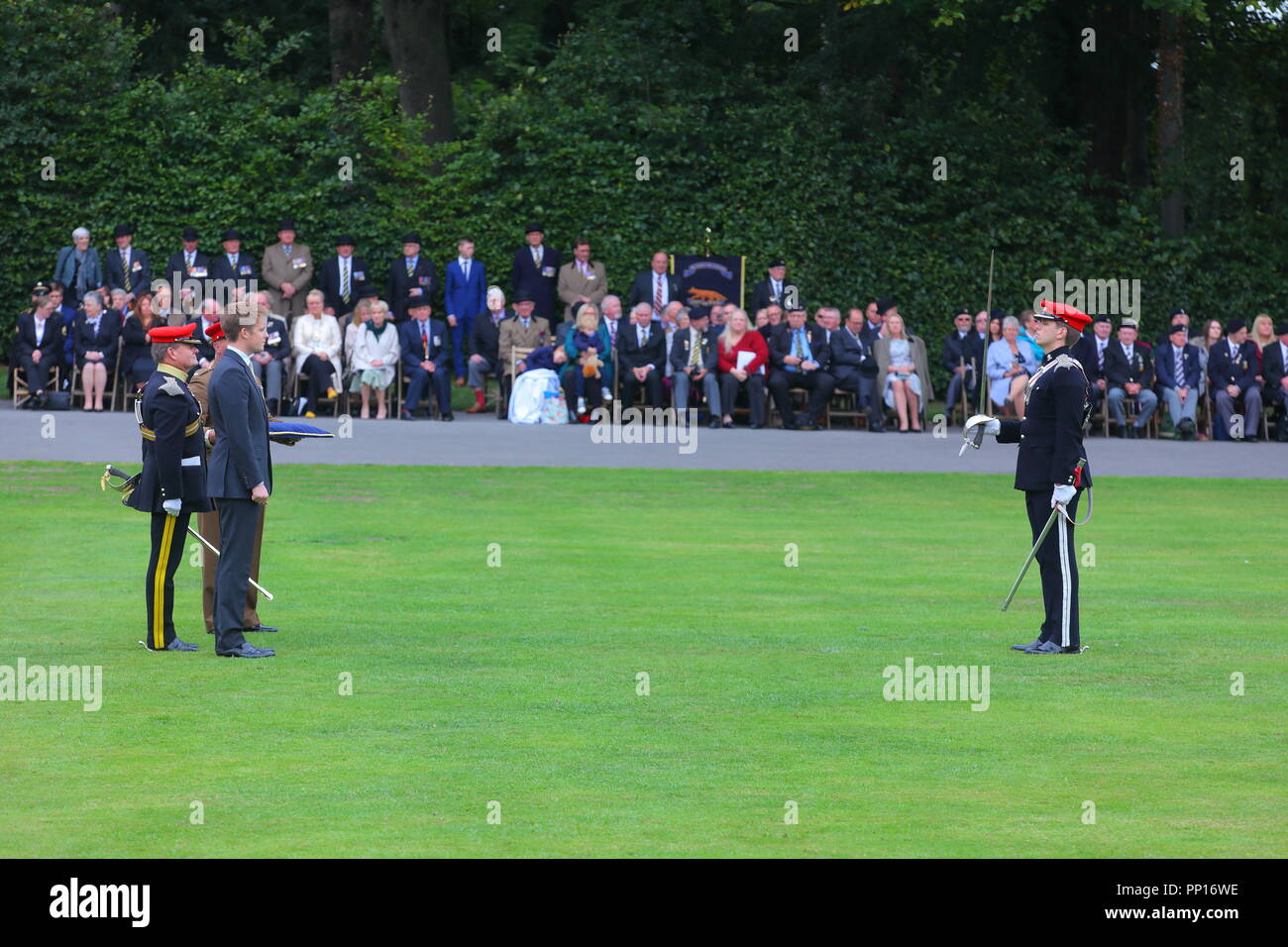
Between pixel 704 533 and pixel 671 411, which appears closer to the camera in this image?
pixel 704 533

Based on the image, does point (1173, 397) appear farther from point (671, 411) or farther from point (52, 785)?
point (52, 785)

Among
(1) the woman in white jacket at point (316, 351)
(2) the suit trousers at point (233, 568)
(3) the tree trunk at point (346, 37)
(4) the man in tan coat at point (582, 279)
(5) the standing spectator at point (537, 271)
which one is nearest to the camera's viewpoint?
(2) the suit trousers at point (233, 568)

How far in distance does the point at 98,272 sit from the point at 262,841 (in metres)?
24.5

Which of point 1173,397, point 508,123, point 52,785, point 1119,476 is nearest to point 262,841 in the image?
point 52,785

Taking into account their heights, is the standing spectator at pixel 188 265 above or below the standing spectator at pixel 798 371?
above

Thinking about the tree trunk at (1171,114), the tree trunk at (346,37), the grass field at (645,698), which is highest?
the tree trunk at (346,37)

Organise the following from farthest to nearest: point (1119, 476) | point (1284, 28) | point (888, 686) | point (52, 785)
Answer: point (1284, 28) → point (1119, 476) → point (888, 686) → point (52, 785)

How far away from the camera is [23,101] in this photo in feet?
108

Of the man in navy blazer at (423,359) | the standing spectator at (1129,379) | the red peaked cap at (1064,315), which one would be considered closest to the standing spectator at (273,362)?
the man in navy blazer at (423,359)

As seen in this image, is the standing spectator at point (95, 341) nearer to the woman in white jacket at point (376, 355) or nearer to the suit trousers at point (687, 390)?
the woman in white jacket at point (376, 355)

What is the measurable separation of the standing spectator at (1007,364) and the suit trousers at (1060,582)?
17637mm

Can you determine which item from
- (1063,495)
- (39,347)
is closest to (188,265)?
(39,347)

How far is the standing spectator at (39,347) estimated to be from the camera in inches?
1131

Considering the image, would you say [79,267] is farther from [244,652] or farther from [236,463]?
[244,652]
